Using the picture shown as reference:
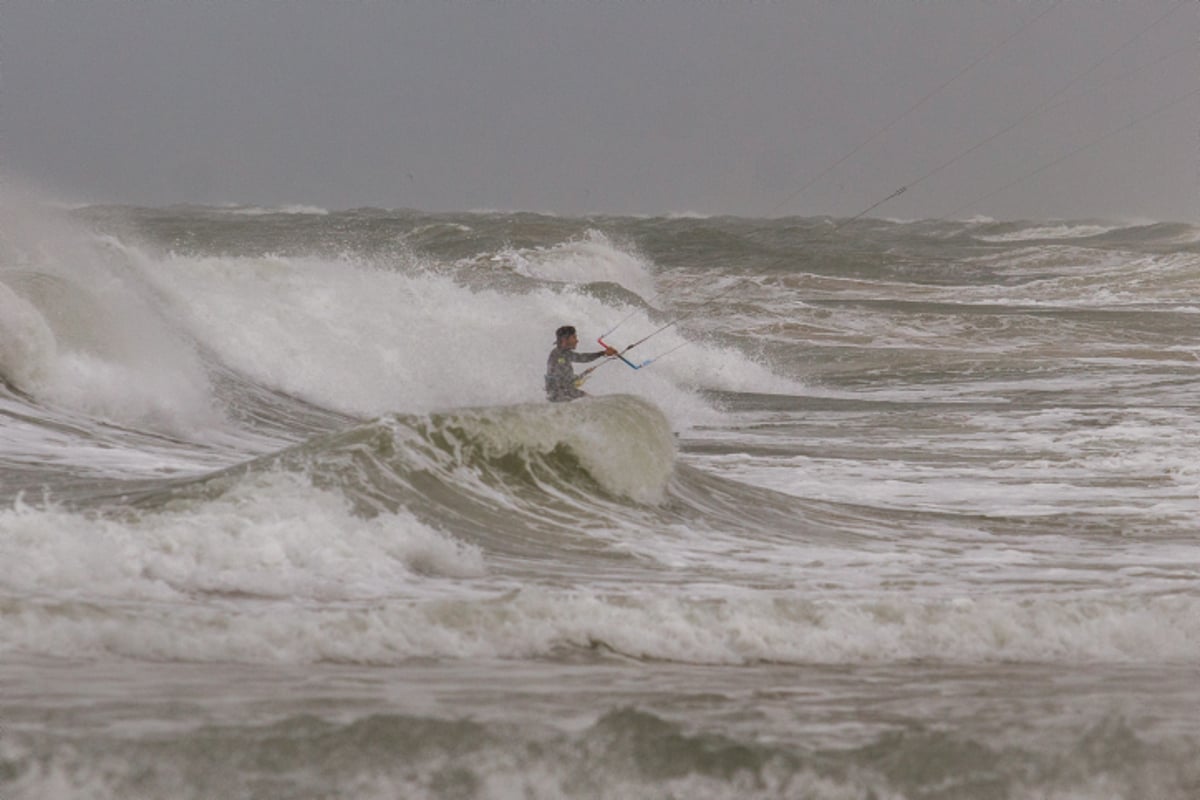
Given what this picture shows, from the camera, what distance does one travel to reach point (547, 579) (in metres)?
6.71

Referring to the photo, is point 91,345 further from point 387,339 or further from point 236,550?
point 236,550

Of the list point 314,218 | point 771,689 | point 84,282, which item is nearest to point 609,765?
point 771,689

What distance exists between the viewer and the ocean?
4.02m

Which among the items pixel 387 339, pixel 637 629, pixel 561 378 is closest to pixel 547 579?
pixel 637 629

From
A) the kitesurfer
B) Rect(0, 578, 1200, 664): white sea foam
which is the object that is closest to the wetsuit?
the kitesurfer

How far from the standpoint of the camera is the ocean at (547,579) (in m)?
4.02

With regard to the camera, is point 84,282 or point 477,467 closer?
point 477,467

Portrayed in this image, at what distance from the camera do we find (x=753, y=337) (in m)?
28.8

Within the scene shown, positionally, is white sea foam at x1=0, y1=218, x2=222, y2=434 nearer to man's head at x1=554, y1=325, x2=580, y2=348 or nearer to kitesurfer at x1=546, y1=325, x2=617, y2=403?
kitesurfer at x1=546, y1=325, x2=617, y2=403

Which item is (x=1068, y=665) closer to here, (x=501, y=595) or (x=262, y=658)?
(x=501, y=595)

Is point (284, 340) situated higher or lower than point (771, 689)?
higher

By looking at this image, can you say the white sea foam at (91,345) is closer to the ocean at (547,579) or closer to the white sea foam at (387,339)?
the ocean at (547,579)

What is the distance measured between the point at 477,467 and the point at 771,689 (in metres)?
4.09

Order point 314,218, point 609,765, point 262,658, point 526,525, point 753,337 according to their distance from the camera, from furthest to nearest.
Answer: point 314,218 < point 753,337 < point 526,525 < point 262,658 < point 609,765
